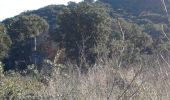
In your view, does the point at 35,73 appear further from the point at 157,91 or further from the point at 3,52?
the point at 3,52

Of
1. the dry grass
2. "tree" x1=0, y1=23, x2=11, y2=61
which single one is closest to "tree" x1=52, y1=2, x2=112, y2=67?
"tree" x1=0, y1=23, x2=11, y2=61

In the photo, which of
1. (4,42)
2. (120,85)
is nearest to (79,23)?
(4,42)

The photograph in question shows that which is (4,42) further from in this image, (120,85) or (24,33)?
(120,85)

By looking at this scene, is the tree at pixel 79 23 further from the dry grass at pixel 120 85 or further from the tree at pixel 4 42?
the dry grass at pixel 120 85

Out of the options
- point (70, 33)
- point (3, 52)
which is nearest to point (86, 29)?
point (70, 33)

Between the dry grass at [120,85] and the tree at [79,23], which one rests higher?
the dry grass at [120,85]

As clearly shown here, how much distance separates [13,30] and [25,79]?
20753 millimetres

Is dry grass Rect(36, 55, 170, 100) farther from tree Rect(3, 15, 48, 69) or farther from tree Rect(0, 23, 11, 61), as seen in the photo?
tree Rect(3, 15, 48, 69)

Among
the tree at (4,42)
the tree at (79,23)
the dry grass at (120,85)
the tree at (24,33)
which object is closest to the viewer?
the dry grass at (120,85)

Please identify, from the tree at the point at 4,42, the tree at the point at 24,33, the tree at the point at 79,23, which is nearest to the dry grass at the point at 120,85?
the tree at the point at 79,23

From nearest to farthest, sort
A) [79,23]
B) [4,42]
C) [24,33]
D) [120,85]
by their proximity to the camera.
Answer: [120,85]
[79,23]
[4,42]
[24,33]

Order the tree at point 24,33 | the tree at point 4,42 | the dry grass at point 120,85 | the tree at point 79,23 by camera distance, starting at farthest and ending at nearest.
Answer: the tree at point 24,33 → the tree at point 4,42 → the tree at point 79,23 → the dry grass at point 120,85

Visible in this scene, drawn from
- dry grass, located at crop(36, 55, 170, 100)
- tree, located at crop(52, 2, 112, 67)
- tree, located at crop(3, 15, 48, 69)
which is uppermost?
dry grass, located at crop(36, 55, 170, 100)

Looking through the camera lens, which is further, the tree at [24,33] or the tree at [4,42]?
the tree at [24,33]
